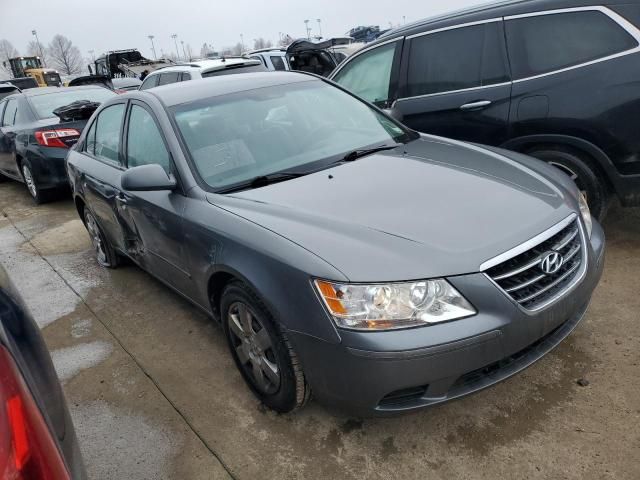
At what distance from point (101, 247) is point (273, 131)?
7.86ft

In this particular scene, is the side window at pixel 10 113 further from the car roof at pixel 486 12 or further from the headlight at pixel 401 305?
the headlight at pixel 401 305

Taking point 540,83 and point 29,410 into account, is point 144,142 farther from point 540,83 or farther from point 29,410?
point 540,83

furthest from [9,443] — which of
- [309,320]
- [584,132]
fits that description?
[584,132]

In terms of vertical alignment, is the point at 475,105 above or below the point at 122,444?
above

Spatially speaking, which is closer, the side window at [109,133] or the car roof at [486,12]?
the car roof at [486,12]

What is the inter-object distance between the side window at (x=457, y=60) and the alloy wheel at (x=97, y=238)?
9.72ft

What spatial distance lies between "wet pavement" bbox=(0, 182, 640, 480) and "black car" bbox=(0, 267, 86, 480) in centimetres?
108

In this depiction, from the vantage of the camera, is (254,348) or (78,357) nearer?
(254,348)

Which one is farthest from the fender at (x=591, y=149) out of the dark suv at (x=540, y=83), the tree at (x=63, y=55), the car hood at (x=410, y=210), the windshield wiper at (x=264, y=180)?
the tree at (x=63, y=55)

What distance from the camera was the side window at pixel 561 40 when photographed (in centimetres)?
342

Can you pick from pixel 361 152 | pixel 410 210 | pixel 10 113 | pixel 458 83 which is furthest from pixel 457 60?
pixel 10 113

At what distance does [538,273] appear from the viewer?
2.12 metres

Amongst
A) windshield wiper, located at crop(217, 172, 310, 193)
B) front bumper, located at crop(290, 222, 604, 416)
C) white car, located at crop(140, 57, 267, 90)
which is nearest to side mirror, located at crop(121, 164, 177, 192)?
windshield wiper, located at crop(217, 172, 310, 193)

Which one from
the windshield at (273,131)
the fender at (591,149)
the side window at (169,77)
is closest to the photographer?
the windshield at (273,131)
